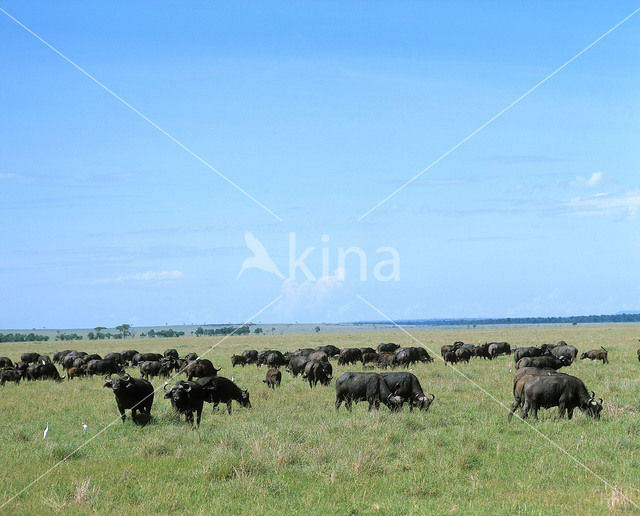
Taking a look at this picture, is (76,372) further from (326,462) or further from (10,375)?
(326,462)

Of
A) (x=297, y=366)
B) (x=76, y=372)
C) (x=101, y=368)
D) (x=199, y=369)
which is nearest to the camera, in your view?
(x=199, y=369)

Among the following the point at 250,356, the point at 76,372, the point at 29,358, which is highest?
the point at 250,356

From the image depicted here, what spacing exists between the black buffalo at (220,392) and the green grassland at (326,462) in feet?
1.16

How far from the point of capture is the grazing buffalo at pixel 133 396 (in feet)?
60.4

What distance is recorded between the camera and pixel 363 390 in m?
20.6

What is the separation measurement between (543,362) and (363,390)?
1451 cm

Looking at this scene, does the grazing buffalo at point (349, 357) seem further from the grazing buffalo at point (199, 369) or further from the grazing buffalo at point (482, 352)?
the grazing buffalo at point (199, 369)

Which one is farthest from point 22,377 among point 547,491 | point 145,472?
point 547,491

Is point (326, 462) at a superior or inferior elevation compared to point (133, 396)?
inferior

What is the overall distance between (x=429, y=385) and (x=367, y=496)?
51.0 feet

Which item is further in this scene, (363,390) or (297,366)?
(297,366)

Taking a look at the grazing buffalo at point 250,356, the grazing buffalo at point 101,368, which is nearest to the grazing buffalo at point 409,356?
the grazing buffalo at point 250,356

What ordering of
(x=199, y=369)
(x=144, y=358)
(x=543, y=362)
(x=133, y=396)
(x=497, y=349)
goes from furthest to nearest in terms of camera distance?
(x=497, y=349), (x=144, y=358), (x=543, y=362), (x=199, y=369), (x=133, y=396)

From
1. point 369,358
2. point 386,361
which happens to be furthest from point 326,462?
point 369,358
